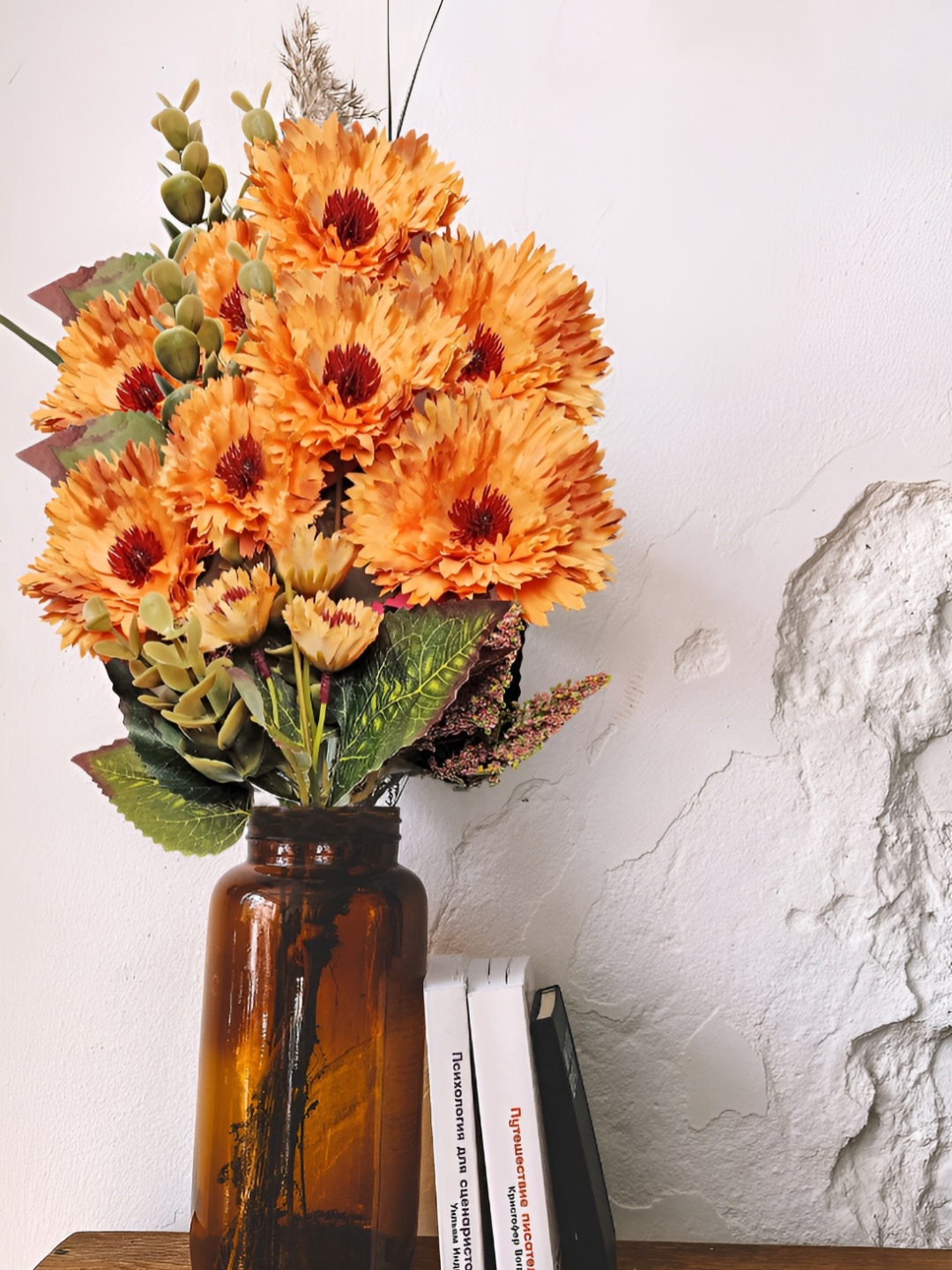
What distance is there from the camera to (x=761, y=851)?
2.78ft

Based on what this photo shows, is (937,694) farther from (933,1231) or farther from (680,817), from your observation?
(933,1231)

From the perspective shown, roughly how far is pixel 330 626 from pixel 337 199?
0.78 ft

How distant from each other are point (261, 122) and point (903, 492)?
0.59m

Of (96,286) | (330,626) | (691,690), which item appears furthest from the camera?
(691,690)

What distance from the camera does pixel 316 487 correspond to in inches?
21.9

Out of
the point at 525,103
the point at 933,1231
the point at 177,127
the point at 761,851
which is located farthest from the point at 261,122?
the point at 933,1231

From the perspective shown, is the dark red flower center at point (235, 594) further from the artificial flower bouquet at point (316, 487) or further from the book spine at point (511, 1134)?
the book spine at point (511, 1134)

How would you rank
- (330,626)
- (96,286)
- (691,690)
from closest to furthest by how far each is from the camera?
(330,626)
(96,286)
(691,690)

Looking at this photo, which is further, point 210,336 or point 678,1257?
point 678,1257

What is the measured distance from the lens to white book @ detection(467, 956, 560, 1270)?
61 centimetres

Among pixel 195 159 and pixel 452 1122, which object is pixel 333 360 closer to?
pixel 195 159

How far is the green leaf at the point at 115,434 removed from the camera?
1.87ft

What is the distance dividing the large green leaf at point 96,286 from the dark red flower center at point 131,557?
18 centimetres

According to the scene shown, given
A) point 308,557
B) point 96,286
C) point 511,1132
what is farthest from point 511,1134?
point 96,286
